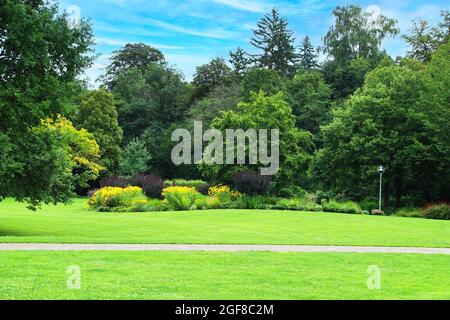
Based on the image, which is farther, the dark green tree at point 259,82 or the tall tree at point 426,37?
the dark green tree at point 259,82

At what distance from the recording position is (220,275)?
8484 mm

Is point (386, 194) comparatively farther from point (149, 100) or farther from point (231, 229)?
point (149, 100)

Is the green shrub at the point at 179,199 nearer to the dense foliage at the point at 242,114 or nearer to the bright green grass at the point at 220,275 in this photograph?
Answer: the dense foliage at the point at 242,114

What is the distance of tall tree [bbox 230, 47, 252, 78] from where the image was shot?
6334 centimetres

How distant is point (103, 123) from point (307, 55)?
1045 inches

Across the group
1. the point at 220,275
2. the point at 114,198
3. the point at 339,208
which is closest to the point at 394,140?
the point at 339,208

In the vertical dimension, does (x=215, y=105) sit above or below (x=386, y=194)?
above

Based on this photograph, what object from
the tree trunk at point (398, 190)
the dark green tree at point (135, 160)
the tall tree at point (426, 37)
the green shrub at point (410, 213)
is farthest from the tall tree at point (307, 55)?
the green shrub at point (410, 213)

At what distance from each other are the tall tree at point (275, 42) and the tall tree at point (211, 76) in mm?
Result: 4198

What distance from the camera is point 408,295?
7250mm

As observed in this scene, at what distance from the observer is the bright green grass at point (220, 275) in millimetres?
7090

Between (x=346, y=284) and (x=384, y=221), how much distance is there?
1532cm

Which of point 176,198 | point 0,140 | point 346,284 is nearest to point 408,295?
point 346,284

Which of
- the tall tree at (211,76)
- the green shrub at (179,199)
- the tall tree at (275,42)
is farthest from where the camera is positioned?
the tall tree at (275,42)
